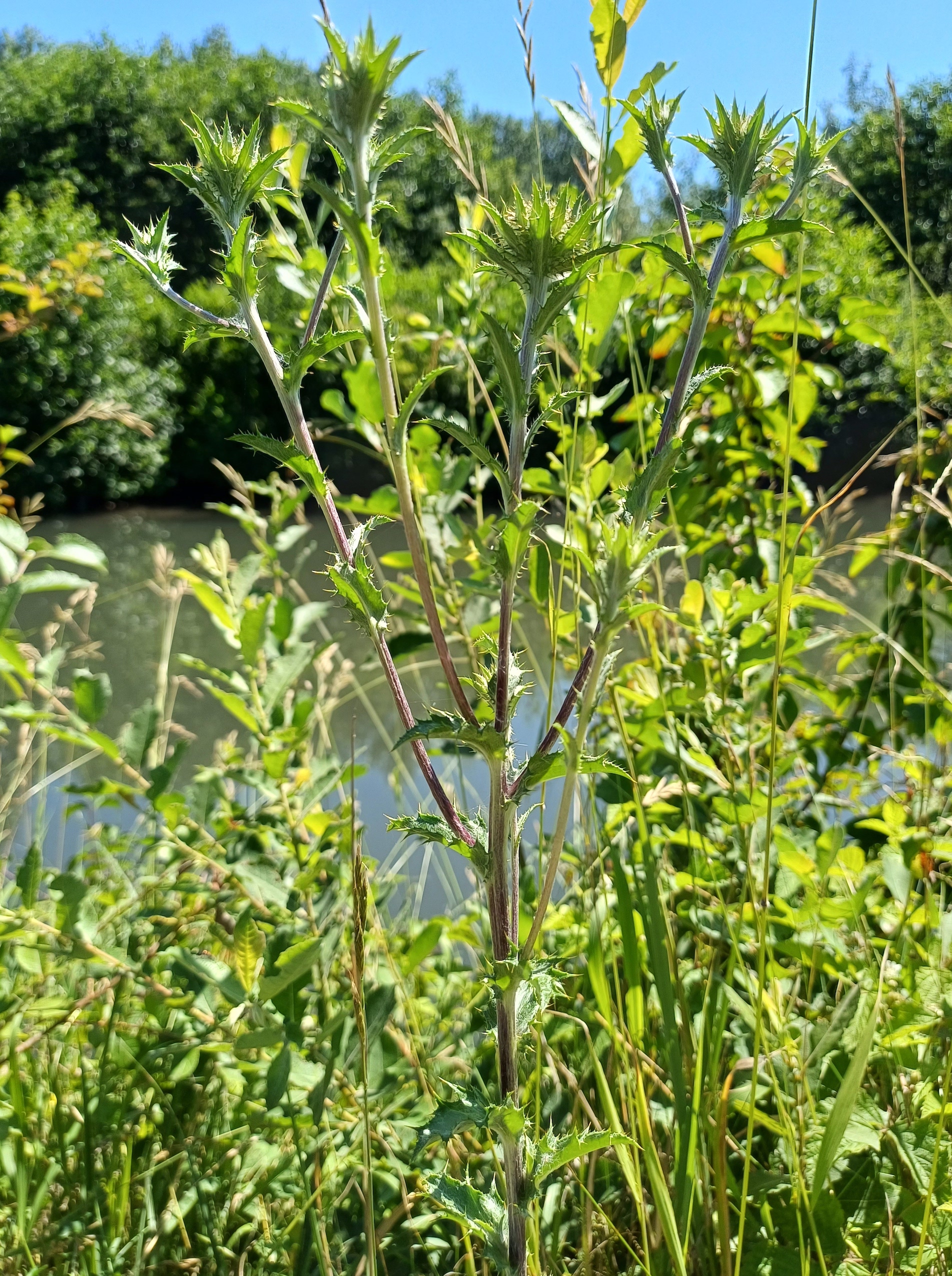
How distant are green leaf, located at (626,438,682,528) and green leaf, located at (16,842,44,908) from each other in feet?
2.04

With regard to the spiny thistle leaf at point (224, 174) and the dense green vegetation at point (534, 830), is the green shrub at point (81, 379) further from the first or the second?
the spiny thistle leaf at point (224, 174)

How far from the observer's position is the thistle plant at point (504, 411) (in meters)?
0.31

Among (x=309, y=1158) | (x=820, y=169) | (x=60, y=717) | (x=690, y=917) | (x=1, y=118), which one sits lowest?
(x=309, y=1158)

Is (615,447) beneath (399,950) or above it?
above

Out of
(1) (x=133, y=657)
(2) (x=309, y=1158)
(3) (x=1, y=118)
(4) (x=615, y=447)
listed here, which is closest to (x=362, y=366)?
(4) (x=615, y=447)

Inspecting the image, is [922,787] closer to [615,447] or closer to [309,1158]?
[615,447]

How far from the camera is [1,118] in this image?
1365 centimetres

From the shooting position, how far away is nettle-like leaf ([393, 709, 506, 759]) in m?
0.33

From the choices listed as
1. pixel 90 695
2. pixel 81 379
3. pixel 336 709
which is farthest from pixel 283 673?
pixel 81 379

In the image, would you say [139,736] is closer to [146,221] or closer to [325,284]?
[325,284]

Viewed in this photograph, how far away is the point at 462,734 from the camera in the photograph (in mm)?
328

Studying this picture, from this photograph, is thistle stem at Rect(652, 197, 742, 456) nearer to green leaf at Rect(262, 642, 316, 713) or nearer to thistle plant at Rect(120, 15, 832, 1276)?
thistle plant at Rect(120, 15, 832, 1276)

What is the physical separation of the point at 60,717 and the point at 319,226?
50 cm

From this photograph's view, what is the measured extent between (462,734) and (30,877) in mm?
566
